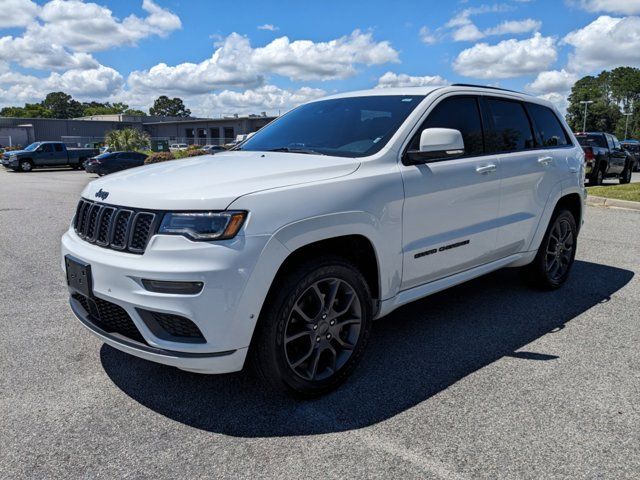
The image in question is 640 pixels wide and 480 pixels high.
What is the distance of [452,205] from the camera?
3771 millimetres

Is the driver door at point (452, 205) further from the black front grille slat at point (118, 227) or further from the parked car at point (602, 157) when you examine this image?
the parked car at point (602, 157)

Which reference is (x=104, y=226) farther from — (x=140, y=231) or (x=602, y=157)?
(x=602, y=157)

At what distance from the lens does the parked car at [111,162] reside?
26237mm

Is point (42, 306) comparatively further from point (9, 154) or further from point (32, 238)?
point (9, 154)

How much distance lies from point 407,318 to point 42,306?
331 cm

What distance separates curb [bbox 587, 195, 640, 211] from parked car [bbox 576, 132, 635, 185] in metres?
4.51

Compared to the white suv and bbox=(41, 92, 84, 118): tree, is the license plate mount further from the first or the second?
bbox=(41, 92, 84, 118): tree

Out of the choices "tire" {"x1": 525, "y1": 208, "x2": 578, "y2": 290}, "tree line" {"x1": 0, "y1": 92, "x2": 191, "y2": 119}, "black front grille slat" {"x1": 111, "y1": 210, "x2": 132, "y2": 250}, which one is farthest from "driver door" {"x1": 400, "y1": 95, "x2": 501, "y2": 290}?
"tree line" {"x1": 0, "y1": 92, "x2": 191, "y2": 119}

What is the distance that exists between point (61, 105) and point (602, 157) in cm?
18255

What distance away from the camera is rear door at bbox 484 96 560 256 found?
14.3 ft

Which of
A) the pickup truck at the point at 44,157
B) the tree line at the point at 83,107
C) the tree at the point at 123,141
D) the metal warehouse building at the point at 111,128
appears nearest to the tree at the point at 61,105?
the tree line at the point at 83,107

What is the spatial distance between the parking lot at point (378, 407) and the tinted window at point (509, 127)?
1.46 m

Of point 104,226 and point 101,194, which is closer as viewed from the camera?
point 104,226

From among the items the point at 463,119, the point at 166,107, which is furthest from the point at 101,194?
the point at 166,107
